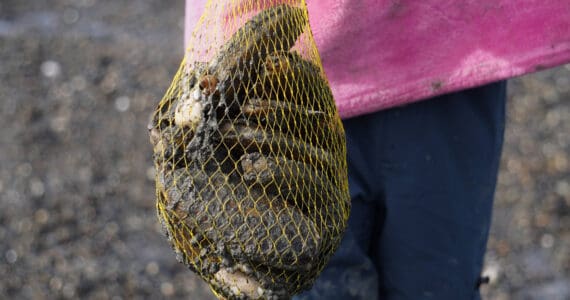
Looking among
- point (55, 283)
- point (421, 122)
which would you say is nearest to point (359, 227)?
point (421, 122)

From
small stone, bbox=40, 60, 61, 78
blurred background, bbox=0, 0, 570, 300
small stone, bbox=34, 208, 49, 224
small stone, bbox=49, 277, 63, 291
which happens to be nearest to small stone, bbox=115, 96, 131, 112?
blurred background, bbox=0, 0, 570, 300

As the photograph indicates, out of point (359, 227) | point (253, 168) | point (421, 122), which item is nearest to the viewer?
point (253, 168)

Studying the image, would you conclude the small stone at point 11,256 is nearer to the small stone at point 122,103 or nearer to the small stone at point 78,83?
the small stone at point 122,103

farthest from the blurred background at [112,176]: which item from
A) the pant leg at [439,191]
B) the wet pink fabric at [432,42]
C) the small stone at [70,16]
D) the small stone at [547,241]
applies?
the wet pink fabric at [432,42]

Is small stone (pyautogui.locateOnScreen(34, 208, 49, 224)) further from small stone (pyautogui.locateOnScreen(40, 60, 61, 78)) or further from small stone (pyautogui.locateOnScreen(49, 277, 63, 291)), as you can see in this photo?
small stone (pyautogui.locateOnScreen(40, 60, 61, 78))

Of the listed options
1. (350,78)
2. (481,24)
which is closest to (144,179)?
(350,78)

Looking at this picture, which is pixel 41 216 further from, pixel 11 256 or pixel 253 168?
pixel 253 168

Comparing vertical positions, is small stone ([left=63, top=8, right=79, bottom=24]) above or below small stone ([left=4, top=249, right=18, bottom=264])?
above
